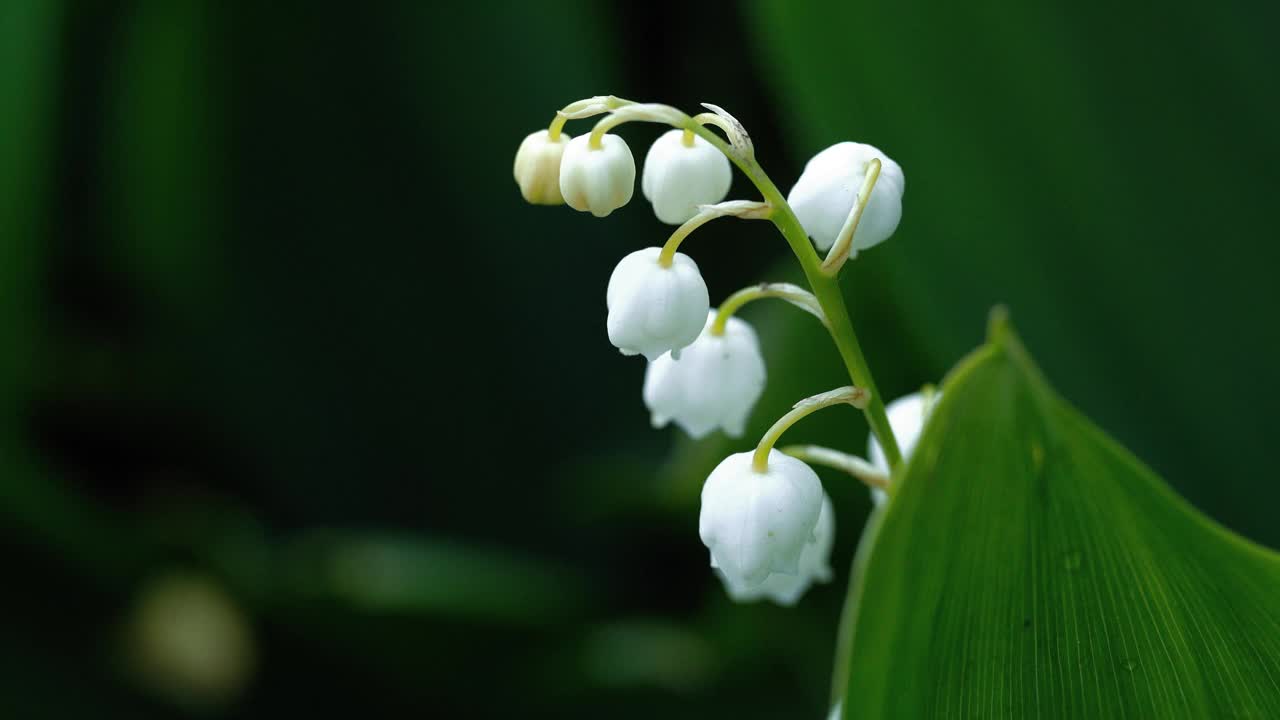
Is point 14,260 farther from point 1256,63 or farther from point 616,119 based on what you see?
point 1256,63

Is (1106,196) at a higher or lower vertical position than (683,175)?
lower

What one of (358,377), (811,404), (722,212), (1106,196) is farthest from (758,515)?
(358,377)

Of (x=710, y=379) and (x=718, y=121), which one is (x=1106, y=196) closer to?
(x=710, y=379)

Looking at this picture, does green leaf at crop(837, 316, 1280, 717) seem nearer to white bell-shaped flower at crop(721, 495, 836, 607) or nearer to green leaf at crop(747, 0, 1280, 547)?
white bell-shaped flower at crop(721, 495, 836, 607)

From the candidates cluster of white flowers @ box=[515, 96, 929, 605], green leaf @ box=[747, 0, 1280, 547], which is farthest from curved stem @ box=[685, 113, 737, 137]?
green leaf @ box=[747, 0, 1280, 547]

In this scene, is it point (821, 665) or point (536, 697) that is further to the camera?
point (536, 697)

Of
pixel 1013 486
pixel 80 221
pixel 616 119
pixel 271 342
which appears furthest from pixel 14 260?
pixel 1013 486

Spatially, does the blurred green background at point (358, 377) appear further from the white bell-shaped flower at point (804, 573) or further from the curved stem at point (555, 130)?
the curved stem at point (555, 130)

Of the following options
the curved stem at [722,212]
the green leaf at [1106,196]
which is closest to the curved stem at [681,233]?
the curved stem at [722,212]
